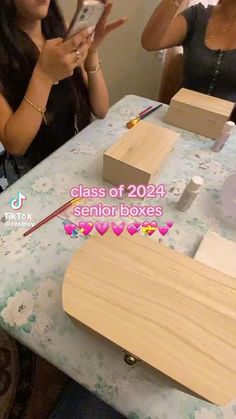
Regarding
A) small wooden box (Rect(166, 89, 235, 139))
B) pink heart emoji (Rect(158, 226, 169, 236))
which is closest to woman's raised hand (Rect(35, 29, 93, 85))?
small wooden box (Rect(166, 89, 235, 139))

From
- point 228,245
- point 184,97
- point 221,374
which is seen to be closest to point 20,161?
point 184,97

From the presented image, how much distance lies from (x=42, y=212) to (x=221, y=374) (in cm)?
34

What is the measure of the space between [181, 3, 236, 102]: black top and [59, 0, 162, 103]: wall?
1.09 feet

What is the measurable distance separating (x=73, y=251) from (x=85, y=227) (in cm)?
5

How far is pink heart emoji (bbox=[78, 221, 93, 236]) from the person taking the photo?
1.54 ft

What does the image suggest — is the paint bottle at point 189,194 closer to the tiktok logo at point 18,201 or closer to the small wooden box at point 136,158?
the small wooden box at point 136,158

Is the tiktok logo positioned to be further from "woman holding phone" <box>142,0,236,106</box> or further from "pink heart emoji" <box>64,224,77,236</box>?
"woman holding phone" <box>142,0,236,106</box>

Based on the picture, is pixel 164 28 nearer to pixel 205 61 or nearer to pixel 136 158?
pixel 205 61

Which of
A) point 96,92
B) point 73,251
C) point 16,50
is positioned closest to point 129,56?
point 96,92

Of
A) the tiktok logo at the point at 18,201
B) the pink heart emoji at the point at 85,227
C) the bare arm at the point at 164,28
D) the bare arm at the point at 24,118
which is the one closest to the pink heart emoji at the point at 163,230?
the pink heart emoji at the point at 85,227

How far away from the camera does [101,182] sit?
0.55m

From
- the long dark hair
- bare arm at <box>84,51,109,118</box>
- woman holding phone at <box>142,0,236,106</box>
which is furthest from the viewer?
woman holding phone at <box>142,0,236,106</box>

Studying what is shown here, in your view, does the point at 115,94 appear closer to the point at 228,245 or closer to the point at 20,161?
the point at 20,161

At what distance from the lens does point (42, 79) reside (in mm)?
575
